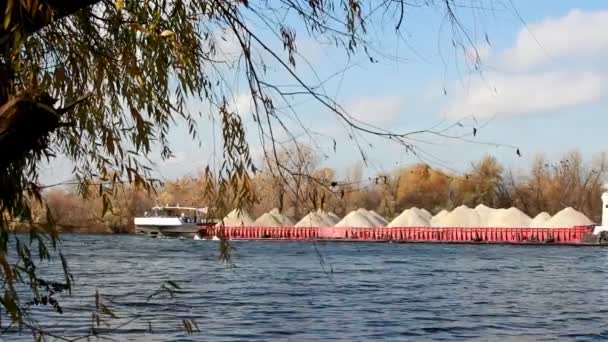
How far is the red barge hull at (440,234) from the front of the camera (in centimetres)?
6744

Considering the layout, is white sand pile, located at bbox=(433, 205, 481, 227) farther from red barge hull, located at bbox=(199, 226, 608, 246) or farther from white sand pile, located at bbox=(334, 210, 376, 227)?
white sand pile, located at bbox=(334, 210, 376, 227)

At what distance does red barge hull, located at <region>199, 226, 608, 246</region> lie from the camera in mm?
67438

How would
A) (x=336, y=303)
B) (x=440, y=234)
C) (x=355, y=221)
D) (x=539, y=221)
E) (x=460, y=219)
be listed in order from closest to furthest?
1. (x=336, y=303)
2. (x=539, y=221)
3. (x=440, y=234)
4. (x=460, y=219)
5. (x=355, y=221)

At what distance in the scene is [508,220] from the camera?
72938 millimetres

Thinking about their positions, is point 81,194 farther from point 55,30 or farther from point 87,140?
point 55,30

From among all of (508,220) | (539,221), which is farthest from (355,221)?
(539,221)

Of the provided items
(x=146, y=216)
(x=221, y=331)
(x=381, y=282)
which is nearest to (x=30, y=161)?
(x=221, y=331)

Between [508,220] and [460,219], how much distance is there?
158 inches

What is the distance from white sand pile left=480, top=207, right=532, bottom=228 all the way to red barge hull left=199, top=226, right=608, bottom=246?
3.77 feet

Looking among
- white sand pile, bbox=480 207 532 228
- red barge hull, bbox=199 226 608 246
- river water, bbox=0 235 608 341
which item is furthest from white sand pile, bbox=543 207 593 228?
river water, bbox=0 235 608 341

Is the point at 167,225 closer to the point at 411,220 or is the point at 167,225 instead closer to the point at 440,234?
the point at 411,220

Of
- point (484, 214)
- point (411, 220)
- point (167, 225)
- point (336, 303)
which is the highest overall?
point (484, 214)

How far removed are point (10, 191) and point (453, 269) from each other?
32466 millimetres

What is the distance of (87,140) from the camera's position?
14.8ft
